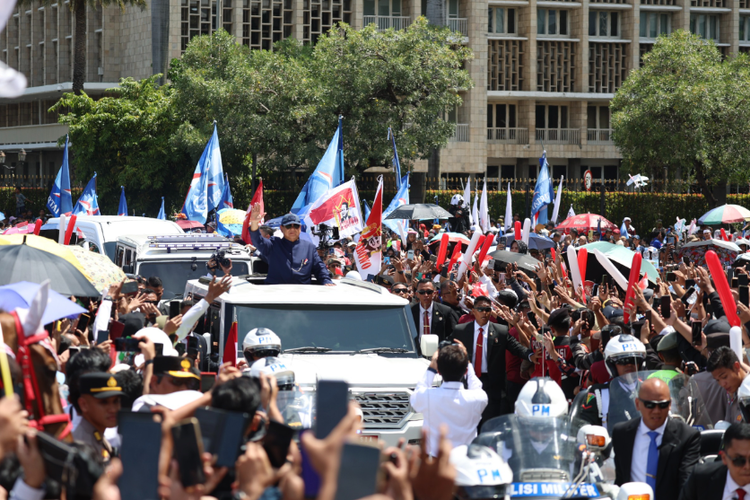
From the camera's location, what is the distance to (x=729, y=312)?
305 inches

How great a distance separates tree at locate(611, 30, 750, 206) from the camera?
3875cm

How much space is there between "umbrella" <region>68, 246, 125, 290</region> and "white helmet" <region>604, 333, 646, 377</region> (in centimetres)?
526

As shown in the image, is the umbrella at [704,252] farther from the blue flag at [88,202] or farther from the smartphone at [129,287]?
→ the blue flag at [88,202]

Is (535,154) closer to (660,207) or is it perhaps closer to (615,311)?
(660,207)

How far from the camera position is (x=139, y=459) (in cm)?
318

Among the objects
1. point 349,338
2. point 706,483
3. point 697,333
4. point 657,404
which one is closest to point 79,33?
point 349,338

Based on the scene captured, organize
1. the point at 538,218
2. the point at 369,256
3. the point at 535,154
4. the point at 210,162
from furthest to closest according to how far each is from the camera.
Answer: the point at 535,154 → the point at 538,218 → the point at 210,162 → the point at 369,256

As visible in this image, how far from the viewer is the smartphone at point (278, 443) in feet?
12.3

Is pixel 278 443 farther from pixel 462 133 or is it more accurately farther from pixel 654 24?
pixel 654 24

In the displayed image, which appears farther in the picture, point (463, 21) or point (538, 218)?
point (463, 21)

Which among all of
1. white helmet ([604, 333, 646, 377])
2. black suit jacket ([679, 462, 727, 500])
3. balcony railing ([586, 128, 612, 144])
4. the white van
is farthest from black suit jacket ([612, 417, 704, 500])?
balcony railing ([586, 128, 612, 144])

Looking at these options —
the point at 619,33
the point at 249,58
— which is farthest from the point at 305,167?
the point at 619,33

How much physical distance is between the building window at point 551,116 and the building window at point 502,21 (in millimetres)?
4712

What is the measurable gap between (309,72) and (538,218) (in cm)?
1134
